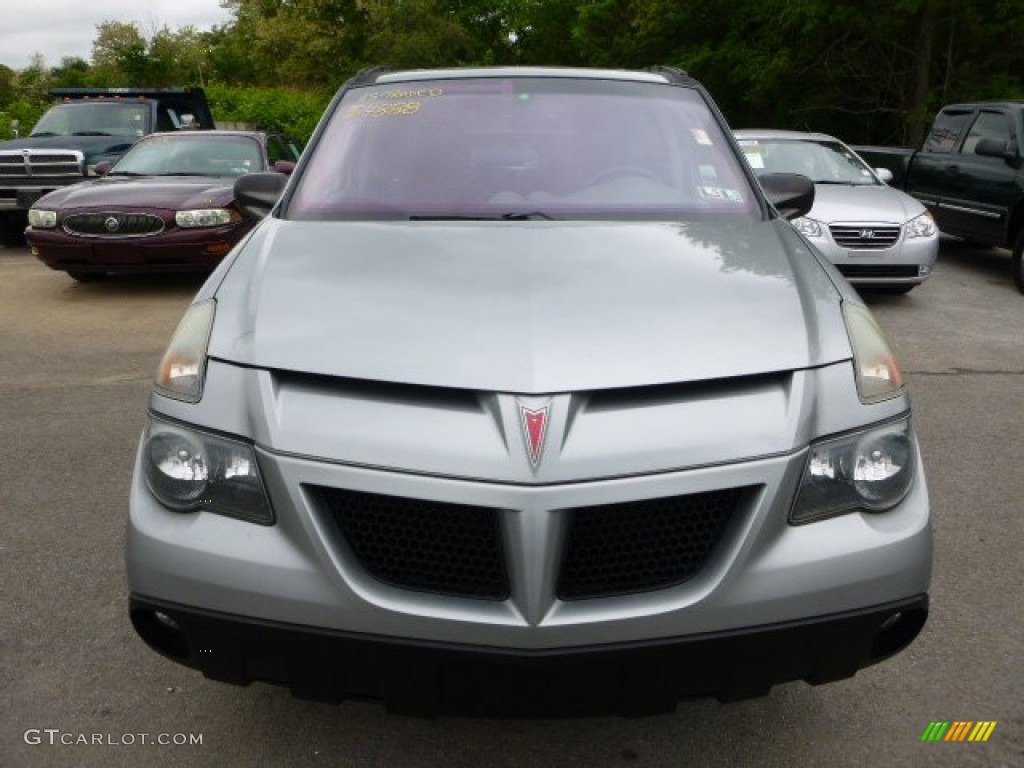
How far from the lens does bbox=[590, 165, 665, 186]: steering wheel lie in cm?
317

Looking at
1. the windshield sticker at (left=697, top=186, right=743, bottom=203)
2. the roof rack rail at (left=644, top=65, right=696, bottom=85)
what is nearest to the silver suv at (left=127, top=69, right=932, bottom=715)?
the windshield sticker at (left=697, top=186, right=743, bottom=203)

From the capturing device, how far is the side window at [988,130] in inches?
385

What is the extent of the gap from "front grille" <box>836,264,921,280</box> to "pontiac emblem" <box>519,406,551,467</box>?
688 cm

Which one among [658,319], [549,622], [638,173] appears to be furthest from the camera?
[638,173]

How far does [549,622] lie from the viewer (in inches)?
72.5

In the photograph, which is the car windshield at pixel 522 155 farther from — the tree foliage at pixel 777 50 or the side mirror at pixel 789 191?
the tree foliage at pixel 777 50

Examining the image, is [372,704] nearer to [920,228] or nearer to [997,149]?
[920,228]

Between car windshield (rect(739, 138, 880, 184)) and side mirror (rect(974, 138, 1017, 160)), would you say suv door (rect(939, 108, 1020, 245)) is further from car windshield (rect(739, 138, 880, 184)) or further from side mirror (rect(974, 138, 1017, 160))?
car windshield (rect(739, 138, 880, 184))

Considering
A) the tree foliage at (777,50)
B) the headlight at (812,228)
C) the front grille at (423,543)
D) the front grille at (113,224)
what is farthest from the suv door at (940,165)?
the front grille at (423,543)

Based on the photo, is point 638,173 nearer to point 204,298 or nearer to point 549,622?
point 204,298

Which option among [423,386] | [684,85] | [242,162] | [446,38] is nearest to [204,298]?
[423,386]

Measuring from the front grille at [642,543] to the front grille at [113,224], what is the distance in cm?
712

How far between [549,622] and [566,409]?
41 centimetres

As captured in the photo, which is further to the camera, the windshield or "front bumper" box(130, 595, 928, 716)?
the windshield
